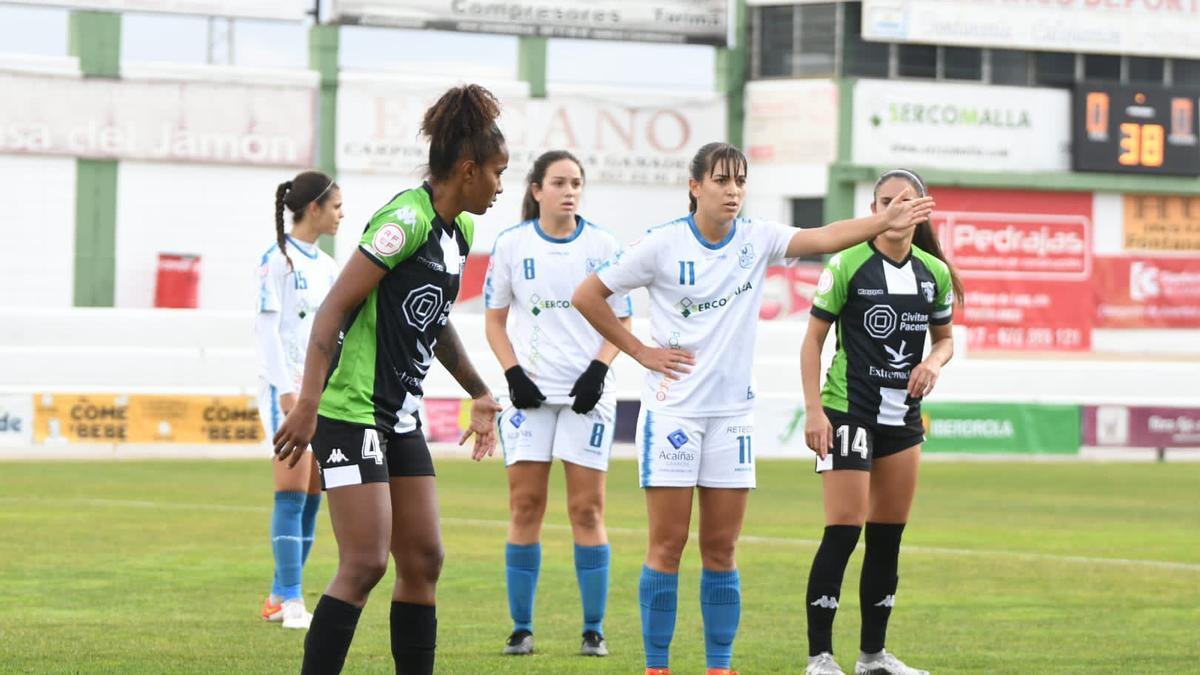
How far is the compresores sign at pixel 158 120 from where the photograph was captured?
42.3 m

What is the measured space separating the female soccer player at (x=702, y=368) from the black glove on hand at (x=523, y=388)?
156cm

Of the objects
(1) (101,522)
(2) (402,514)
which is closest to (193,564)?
(1) (101,522)

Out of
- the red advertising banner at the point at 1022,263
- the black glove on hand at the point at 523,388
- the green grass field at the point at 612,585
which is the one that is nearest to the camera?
the green grass field at the point at 612,585

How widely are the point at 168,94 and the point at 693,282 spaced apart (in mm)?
36702

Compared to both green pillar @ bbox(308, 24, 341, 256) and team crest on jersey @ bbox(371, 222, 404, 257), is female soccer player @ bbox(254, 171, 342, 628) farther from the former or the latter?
green pillar @ bbox(308, 24, 341, 256)

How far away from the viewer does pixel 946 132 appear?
47938 mm

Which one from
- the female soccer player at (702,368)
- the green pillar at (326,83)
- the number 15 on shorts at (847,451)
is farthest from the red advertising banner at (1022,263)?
the female soccer player at (702,368)

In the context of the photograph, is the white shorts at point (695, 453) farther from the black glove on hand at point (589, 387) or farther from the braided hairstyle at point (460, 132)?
the braided hairstyle at point (460, 132)

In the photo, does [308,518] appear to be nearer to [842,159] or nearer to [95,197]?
[95,197]

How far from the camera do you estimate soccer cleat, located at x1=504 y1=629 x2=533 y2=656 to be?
9594 millimetres

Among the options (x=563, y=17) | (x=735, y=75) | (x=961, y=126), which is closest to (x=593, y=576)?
(x=563, y=17)

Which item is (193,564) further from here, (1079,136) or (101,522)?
(1079,136)

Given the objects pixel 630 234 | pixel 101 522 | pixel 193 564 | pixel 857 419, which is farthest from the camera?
pixel 630 234

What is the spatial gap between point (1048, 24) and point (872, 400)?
1628 inches
